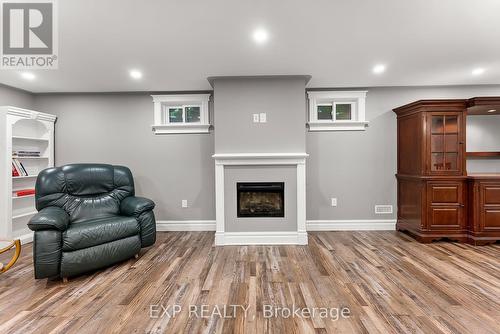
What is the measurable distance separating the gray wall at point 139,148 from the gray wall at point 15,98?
0.12 m

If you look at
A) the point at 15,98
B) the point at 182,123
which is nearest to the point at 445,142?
the point at 182,123

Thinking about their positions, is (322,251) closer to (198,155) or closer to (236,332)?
(236,332)

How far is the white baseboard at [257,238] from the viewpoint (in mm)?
3520

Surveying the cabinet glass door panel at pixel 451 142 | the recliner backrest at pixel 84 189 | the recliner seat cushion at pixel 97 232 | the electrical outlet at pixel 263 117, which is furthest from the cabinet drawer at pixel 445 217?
the recliner backrest at pixel 84 189

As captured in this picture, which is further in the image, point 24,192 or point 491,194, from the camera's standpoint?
point 24,192

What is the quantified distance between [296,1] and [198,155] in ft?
9.41

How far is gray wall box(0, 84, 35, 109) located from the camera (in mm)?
3736

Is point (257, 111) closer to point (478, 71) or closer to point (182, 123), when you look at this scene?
point (182, 123)

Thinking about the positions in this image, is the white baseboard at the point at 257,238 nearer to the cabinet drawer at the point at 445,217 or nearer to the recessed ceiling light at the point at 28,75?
the cabinet drawer at the point at 445,217

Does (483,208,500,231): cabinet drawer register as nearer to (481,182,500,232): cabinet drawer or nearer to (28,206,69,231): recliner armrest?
(481,182,500,232): cabinet drawer

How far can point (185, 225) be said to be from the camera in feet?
14.0

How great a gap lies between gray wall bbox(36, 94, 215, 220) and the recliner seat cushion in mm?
1329

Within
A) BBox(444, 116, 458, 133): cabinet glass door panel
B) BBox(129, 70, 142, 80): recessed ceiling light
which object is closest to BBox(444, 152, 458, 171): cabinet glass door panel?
BBox(444, 116, 458, 133): cabinet glass door panel

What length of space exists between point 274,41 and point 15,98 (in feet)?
13.8
